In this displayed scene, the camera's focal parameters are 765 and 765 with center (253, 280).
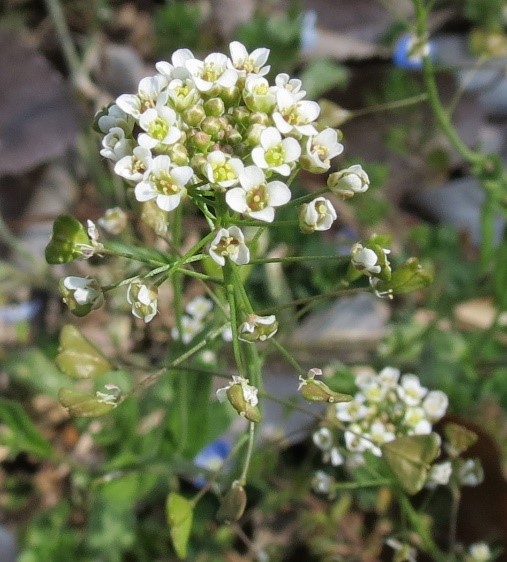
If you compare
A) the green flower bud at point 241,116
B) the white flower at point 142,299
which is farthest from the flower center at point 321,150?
the white flower at point 142,299

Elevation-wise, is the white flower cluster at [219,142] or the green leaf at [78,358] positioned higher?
the white flower cluster at [219,142]

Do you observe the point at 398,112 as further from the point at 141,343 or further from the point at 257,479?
the point at 257,479

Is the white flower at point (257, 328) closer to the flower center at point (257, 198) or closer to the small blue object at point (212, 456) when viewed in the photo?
the flower center at point (257, 198)

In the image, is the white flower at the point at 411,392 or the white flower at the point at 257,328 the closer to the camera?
the white flower at the point at 257,328

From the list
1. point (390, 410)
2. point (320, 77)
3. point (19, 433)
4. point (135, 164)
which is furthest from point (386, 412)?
point (320, 77)

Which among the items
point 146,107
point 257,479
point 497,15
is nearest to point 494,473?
point 257,479

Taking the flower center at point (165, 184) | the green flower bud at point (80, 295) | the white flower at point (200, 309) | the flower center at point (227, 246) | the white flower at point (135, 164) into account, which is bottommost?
the white flower at point (200, 309)

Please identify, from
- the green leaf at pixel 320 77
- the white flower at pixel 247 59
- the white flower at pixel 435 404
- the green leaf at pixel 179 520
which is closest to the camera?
the white flower at pixel 247 59

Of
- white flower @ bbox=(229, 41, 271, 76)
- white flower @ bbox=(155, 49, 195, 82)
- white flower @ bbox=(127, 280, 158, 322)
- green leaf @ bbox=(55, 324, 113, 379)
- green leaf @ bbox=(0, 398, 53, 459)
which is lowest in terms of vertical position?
green leaf @ bbox=(0, 398, 53, 459)

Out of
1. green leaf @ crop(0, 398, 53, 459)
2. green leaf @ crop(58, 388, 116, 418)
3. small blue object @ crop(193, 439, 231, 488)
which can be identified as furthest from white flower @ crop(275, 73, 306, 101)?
small blue object @ crop(193, 439, 231, 488)

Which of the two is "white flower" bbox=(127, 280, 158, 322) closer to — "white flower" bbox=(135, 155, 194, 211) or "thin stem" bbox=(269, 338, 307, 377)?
"white flower" bbox=(135, 155, 194, 211)
